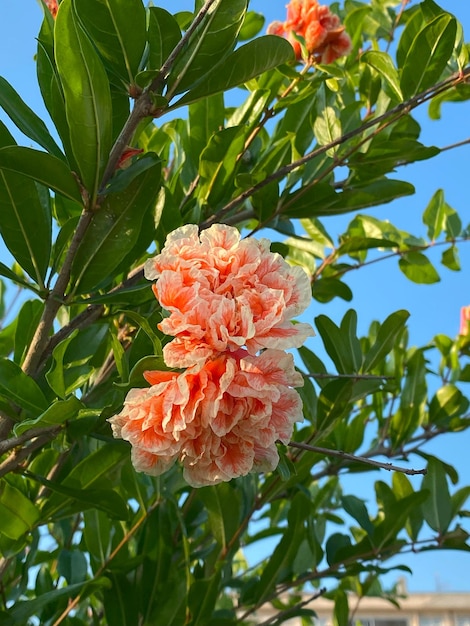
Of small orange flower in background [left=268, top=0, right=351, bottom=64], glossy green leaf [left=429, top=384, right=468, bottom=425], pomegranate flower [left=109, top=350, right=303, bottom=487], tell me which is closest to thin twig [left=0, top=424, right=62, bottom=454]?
pomegranate flower [left=109, top=350, right=303, bottom=487]

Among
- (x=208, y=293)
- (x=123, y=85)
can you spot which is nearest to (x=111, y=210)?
(x=123, y=85)

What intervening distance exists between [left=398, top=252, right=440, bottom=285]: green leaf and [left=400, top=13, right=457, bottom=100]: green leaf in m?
0.68

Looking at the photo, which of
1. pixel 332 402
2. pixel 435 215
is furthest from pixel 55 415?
pixel 435 215

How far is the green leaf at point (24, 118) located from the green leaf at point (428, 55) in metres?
0.62

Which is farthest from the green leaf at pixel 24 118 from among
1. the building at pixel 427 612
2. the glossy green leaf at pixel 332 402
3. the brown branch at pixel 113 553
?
the building at pixel 427 612

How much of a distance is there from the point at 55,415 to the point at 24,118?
0.39 metres

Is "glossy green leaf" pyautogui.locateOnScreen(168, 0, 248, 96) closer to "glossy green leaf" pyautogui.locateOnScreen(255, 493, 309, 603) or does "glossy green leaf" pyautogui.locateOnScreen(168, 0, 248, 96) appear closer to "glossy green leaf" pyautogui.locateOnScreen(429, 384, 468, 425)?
"glossy green leaf" pyautogui.locateOnScreen(255, 493, 309, 603)

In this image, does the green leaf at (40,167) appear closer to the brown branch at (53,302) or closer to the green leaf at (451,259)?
the brown branch at (53,302)

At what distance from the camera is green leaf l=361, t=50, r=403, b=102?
123cm

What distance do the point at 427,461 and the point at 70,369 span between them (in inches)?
37.4

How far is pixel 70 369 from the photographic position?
1.09 m

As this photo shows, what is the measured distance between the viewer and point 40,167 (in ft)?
2.81

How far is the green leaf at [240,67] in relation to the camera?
967 millimetres

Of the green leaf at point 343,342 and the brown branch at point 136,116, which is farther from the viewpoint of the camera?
the green leaf at point 343,342
